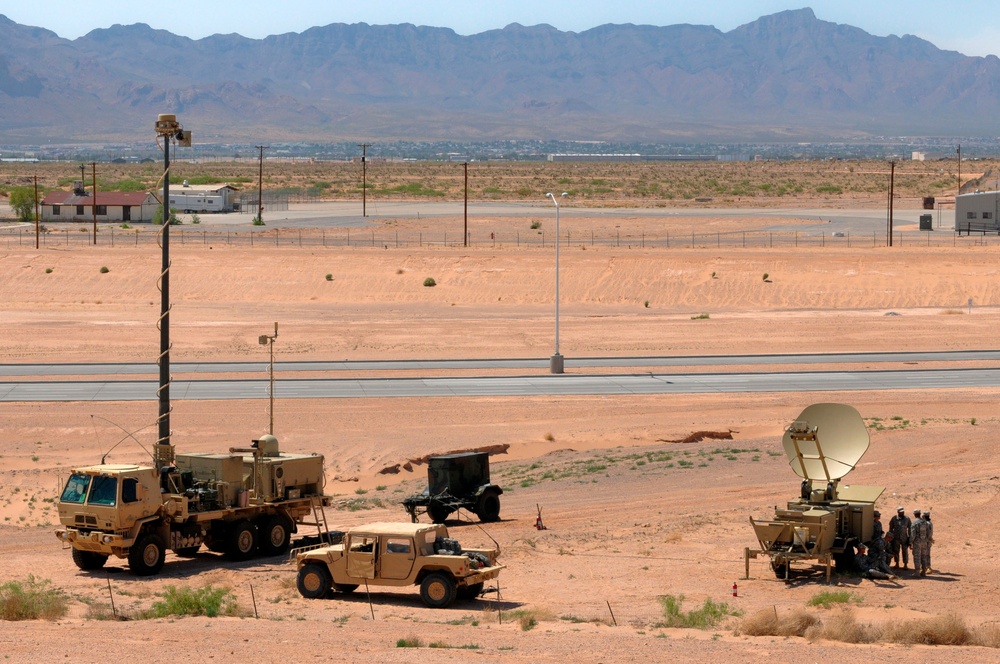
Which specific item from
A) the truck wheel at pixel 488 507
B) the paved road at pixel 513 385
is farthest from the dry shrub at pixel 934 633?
the paved road at pixel 513 385

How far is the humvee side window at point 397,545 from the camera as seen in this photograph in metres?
20.1

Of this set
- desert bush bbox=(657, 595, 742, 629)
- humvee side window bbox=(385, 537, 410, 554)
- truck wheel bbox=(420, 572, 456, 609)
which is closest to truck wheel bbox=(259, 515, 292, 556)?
humvee side window bbox=(385, 537, 410, 554)

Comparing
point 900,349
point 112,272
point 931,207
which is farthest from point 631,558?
point 931,207

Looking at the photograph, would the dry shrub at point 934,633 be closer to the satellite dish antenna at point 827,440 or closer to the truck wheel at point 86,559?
the satellite dish antenna at point 827,440

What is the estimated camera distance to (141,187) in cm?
15425

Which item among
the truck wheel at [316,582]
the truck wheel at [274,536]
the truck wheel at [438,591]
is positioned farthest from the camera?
the truck wheel at [274,536]

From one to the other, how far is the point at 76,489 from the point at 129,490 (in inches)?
41.0

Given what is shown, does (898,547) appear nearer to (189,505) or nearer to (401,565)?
(401,565)

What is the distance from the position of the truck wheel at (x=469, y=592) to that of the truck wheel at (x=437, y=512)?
6298mm

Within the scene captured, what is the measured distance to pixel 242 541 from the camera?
23984 mm

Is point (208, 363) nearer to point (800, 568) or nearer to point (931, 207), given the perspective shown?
point (800, 568)

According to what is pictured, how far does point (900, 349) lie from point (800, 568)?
36.6m

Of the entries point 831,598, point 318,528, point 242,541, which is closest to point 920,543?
point 831,598

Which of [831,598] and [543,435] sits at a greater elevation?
[831,598]
